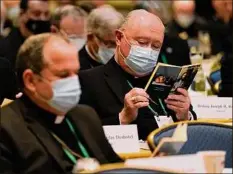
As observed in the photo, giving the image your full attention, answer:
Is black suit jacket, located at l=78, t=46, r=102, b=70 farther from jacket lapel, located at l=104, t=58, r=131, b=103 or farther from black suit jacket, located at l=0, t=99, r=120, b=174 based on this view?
black suit jacket, located at l=0, t=99, r=120, b=174

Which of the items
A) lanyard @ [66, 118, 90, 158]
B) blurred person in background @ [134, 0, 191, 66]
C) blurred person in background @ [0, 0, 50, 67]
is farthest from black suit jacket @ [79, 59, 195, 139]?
blurred person in background @ [0, 0, 50, 67]

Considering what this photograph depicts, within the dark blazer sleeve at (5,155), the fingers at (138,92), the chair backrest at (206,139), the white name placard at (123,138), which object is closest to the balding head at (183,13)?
the fingers at (138,92)

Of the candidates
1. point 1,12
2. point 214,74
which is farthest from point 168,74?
point 1,12

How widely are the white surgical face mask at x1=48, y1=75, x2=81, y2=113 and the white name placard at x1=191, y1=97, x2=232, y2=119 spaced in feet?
7.19

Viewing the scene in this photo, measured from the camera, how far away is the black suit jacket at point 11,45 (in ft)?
28.6

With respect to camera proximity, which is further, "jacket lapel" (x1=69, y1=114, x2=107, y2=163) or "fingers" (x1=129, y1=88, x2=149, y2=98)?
"fingers" (x1=129, y1=88, x2=149, y2=98)

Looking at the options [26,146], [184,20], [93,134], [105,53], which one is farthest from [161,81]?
[184,20]

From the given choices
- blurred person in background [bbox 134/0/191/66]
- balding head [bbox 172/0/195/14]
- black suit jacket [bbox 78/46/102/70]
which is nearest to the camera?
black suit jacket [bbox 78/46/102/70]

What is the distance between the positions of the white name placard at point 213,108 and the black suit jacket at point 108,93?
25.9 inches

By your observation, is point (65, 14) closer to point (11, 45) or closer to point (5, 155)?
point (11, 45)

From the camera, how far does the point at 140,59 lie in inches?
250

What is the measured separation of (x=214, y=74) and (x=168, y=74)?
3261 millimetres

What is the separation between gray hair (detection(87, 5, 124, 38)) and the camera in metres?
7.58

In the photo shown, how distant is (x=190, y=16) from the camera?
49.1 ft
